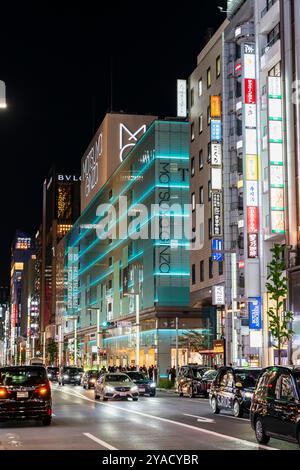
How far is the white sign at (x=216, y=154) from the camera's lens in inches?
2235

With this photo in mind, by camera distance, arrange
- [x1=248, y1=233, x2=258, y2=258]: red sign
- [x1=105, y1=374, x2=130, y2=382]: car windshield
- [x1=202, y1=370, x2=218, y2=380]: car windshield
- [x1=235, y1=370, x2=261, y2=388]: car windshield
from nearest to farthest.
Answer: [x1=235, y1=370, x2=261, y2=388]: car windshield < [x1=105, y1=374, x2=130, y2=382]: car windshield < [x1=202, y1=370, x2=218, y2=380]: car windshield < [x1=248, y1=233, x2=258, y2=258]: red sign

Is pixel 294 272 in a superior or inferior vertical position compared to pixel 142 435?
superior

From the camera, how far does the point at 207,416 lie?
27.0 m

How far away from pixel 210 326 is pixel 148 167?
20.1 meters

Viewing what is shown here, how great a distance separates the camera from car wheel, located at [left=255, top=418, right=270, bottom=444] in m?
17.4

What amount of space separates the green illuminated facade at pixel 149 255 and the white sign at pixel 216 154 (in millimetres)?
16736

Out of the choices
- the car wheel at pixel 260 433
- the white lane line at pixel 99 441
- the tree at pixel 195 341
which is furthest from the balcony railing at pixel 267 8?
the car wheel at pixel 260 433

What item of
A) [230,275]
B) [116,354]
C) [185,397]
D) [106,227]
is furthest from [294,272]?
[106,227]

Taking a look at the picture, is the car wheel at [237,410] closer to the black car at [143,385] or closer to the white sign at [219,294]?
the black car at [143,385]

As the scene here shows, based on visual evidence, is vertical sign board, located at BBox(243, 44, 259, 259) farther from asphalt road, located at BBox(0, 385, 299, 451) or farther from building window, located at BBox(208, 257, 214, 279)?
asphalt road, located at BBox(0, 385, 299, 451)

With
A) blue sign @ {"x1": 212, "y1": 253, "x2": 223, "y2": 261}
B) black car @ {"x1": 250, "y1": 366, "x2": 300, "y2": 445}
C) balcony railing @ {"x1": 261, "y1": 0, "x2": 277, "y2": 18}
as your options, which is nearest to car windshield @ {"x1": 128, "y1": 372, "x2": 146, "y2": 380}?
blue sign @ {"x1": 212, "y1": 253, "x2": 223, "y2": 261}

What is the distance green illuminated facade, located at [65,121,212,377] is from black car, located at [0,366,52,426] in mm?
45409

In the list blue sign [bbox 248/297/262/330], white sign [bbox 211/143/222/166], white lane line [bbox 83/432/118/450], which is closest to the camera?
white lane line [bbox 83/432/118/450]
